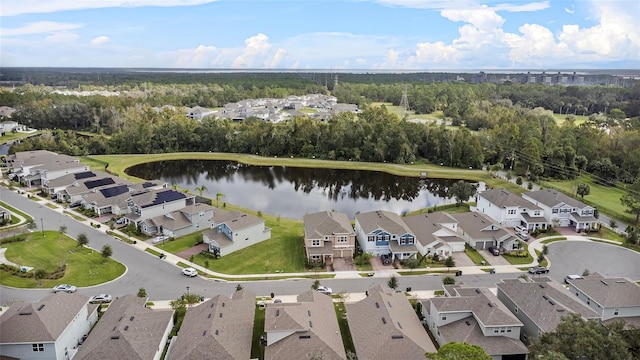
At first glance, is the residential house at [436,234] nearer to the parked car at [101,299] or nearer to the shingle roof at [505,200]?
the shingle roof at [505,200]

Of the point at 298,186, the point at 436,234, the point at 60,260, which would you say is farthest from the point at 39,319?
the point at 298,186

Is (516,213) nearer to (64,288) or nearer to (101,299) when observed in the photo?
(101,299)

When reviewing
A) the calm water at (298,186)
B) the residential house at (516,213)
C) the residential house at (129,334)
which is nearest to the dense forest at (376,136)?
the calm water at (298,186)

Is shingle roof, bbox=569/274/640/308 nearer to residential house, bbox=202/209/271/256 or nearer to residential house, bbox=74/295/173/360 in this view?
residential house, bbox=202/209/271/256

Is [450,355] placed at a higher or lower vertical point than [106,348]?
higher

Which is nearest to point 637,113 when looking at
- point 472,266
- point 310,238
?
point 472,266

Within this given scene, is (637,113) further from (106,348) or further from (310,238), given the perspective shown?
(106,348)

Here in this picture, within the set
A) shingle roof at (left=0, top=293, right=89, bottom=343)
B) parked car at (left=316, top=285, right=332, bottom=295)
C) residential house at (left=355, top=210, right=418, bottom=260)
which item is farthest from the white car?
residential house at (left=355, top=210, right=418, bottom=260)
